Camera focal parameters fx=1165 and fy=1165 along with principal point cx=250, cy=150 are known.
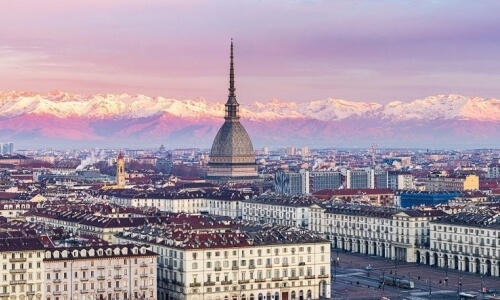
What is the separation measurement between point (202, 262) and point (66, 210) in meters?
49.9

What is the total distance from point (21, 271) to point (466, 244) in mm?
51517

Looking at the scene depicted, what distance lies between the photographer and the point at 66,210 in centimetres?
14400

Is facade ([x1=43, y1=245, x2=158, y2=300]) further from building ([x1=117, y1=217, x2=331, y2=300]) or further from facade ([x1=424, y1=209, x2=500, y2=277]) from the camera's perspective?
facade ([x1=424, y1=209, x2=500, y2=277])

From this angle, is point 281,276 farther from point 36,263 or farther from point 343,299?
point 36,263

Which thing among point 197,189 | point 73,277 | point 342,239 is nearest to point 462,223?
point 342,239

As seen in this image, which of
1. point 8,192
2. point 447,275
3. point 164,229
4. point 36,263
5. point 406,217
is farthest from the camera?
point 8,192

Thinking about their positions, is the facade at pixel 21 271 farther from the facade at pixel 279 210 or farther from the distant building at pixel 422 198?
the distant building at pixel 422 198

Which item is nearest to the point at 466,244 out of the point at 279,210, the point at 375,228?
the point at 375,228

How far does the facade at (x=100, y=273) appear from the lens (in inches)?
3642

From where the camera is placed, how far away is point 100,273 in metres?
94.1

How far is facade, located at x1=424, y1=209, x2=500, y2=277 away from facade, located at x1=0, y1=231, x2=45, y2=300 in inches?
1927

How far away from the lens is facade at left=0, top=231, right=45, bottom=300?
9117 cm

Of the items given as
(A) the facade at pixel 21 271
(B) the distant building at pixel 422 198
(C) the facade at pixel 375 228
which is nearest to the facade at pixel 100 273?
(A) the facade at pixel 21 271

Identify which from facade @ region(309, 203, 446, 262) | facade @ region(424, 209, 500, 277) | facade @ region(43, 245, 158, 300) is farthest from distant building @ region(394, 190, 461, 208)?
facade @ region(43, 245, 158, 300)
